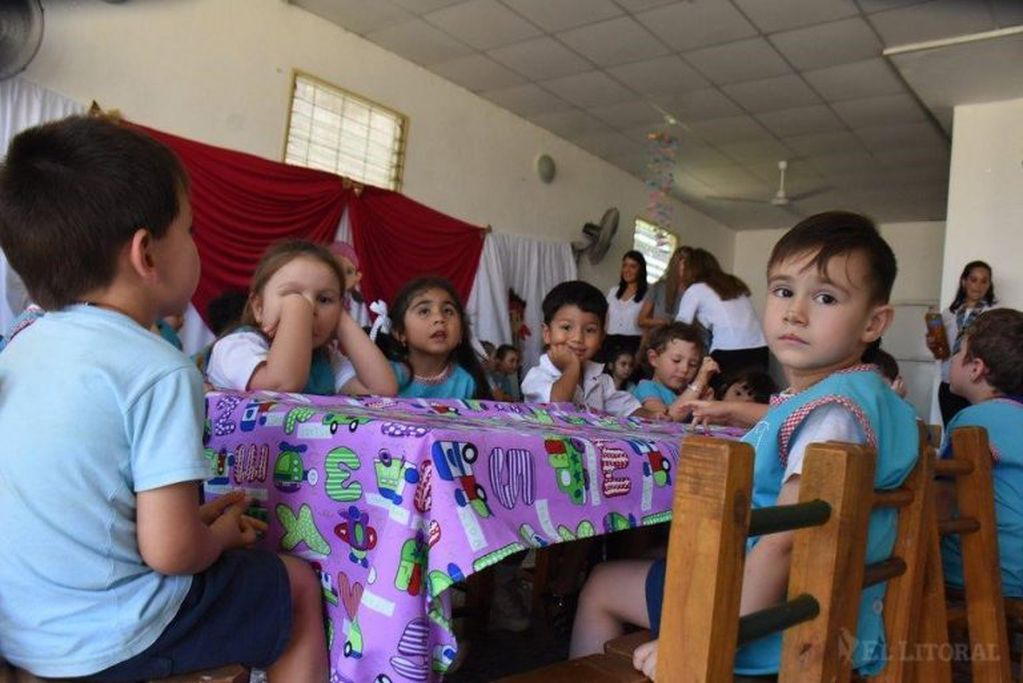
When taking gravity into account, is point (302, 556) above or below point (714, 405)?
below

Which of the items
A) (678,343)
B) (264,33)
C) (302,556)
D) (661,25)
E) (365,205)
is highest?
(661,25)

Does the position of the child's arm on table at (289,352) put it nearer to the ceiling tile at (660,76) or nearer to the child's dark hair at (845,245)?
the child's dark hair at (845,245)

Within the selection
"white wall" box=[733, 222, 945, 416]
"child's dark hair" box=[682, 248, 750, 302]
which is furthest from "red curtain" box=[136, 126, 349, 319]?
"white wall" box=[733, 222, 945, 416]

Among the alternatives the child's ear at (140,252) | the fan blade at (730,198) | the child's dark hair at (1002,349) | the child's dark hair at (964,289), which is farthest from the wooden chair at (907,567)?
the fan blade at (730,198)

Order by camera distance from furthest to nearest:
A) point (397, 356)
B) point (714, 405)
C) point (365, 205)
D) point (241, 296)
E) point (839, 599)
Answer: point (365, 205), point (241, 296), point (397, 356), point (714, 405), point (839, 599)

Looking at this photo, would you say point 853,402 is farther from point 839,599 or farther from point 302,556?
point 302,556

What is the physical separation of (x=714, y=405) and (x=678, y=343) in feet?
3.34

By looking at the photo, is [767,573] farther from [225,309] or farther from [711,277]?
[711,277]

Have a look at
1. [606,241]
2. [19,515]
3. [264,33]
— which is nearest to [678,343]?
[19,515]

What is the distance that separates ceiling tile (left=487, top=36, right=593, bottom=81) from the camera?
4891 mm

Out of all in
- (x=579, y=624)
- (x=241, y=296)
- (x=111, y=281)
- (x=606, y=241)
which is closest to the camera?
(x=111, y=281)

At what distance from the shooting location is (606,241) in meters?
7.00

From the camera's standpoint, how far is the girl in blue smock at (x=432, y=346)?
2176 mm

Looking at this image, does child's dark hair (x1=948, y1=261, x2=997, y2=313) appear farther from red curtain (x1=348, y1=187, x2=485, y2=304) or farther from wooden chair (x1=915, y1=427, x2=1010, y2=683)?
wooden chair (x1=915, y1=427, x2=1010, y2=683)
